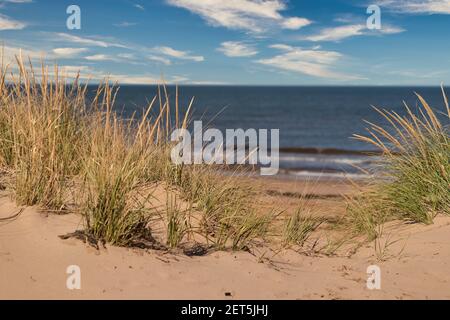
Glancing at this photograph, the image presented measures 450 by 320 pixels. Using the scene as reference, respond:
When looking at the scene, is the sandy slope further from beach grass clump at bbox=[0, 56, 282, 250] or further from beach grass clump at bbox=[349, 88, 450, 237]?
beach grass clump at bbox=[349, 88, 450, 237]

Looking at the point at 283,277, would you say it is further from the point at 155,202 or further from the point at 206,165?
the point at 206,165

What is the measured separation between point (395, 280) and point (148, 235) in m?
2.07

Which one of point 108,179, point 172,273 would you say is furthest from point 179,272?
point 108,179

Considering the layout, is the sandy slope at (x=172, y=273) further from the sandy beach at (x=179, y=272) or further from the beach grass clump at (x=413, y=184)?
the beach grass clump at (x=413, y=184)

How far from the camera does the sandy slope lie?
3418mm

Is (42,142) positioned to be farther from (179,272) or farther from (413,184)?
(413,184)

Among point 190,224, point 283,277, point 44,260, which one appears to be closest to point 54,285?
point 44,260

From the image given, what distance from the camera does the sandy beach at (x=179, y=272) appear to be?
11.2 ft

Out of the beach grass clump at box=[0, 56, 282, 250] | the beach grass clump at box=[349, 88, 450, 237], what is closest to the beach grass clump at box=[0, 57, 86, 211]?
the beach grass clump at box=[0, 56, 282, 250]

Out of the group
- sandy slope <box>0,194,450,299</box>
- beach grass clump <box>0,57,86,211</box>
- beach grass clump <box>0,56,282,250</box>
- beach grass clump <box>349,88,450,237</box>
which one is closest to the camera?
sandy slope <box>0,194,450,299</box>

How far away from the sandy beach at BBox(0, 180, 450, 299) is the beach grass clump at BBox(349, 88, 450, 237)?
39.4 inches

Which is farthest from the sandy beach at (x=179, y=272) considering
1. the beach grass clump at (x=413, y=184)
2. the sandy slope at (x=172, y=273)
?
the beach grass clump at (x=413, y=184)

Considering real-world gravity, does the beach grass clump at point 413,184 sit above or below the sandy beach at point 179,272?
above

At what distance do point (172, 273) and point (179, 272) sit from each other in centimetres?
6
